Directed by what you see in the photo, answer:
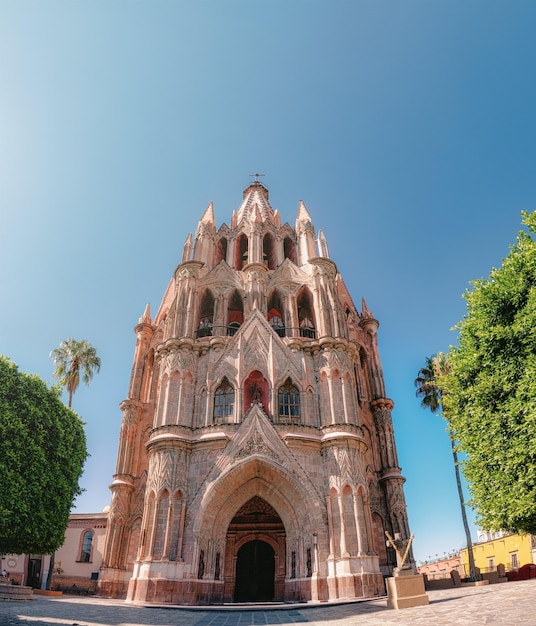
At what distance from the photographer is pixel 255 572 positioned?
2530cm

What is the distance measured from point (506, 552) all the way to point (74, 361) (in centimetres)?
4035

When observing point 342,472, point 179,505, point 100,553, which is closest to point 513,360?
point 342,472

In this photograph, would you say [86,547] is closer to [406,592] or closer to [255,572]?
[255,572]

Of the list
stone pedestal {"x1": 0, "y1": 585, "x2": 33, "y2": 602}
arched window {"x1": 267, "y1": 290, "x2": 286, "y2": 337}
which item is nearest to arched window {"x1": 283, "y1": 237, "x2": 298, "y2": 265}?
arched window {"x1": 267, "y1": 290, "x2": 286, "y2": 337}

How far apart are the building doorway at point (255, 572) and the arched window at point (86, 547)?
1109 centimetres

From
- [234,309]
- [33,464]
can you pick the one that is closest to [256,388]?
[234,309]

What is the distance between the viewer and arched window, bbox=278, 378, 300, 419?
2494cm

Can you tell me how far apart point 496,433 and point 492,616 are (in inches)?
205

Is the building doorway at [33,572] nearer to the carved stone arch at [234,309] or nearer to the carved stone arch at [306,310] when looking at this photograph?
the carved stone arch at [234,309]

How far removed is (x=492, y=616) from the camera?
9.89m

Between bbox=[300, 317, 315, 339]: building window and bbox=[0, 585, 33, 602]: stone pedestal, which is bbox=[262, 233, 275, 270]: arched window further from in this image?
bbox=[0, 585, 33, 602]: stone pedestal

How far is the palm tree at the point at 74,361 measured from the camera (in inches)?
1275

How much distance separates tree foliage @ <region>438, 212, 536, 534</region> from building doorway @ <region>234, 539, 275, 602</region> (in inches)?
600

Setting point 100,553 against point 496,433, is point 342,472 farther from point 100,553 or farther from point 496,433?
point 100,553
